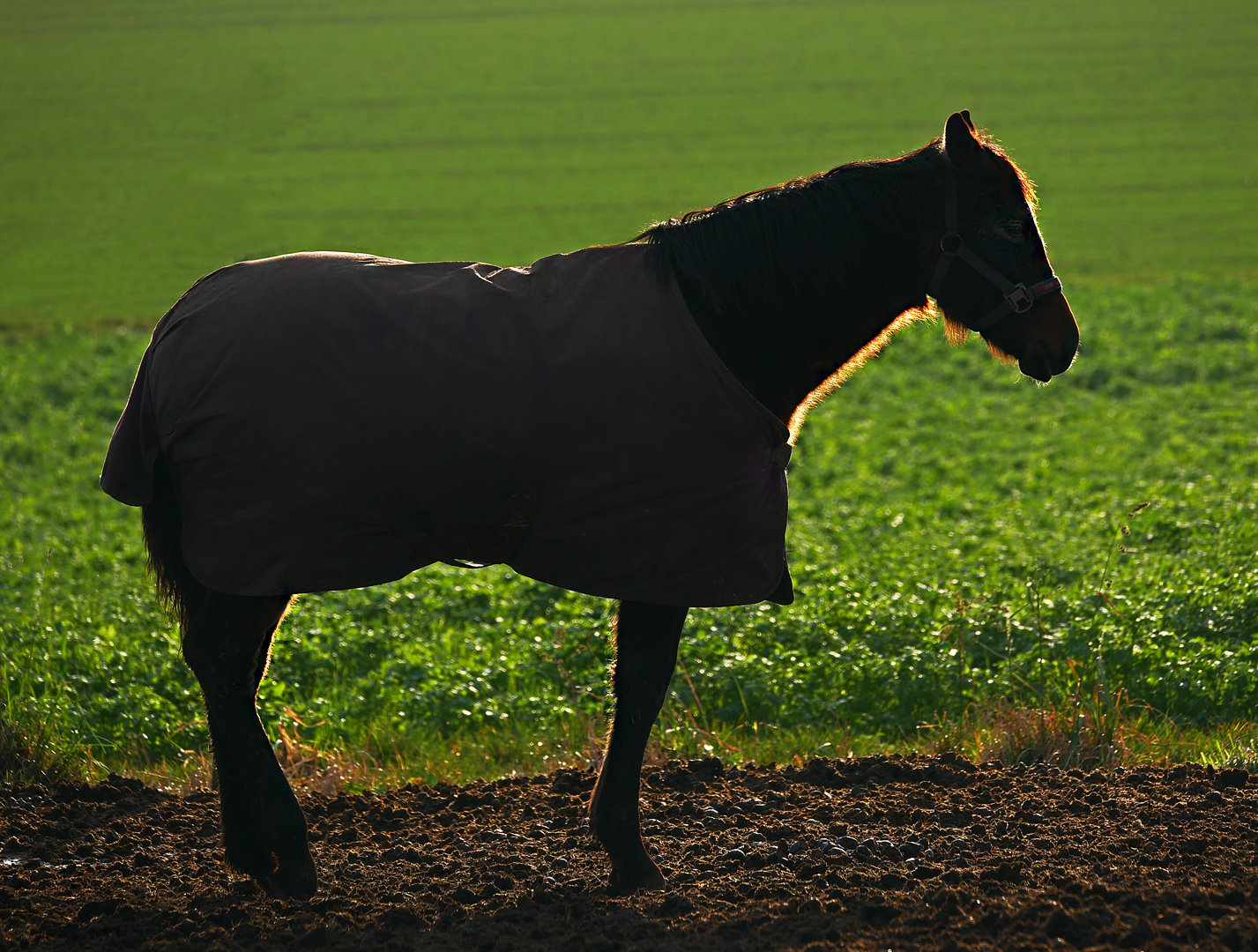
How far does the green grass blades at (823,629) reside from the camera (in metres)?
6.23

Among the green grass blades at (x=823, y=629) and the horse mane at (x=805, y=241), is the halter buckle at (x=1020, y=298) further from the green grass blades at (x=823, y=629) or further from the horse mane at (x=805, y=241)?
the green grass blades at (x=823, y=629)

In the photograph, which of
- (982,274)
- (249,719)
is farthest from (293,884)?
(982,274)

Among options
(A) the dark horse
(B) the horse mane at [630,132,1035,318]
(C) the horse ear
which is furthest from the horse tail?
(C) the horse ear

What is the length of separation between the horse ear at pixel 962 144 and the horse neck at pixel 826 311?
3.7 inches

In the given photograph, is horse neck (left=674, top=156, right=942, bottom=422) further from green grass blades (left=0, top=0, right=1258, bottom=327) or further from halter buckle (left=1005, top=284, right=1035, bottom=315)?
green grass blades (left=0, top=0, right=1258, bottom=327)

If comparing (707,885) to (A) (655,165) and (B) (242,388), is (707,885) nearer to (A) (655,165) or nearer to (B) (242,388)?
(B) (242,388)

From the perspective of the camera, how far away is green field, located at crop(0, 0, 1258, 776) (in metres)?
6.62

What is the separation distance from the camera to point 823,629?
746cm

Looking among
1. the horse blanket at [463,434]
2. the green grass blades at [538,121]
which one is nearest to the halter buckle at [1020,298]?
the horse blanket at [463,434]

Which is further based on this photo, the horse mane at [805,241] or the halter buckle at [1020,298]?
the halter buckle at [1020,298]

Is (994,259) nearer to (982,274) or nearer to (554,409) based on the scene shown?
(982,274)

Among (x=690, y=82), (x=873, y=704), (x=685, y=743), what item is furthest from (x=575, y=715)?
(x=690, y=82)

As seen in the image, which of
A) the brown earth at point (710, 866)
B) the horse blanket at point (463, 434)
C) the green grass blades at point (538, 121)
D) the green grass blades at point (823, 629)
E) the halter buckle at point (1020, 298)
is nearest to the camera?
the brown earth at point (710, 866)

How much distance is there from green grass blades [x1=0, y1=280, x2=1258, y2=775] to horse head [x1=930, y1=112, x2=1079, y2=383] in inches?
84.7
